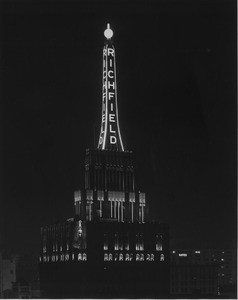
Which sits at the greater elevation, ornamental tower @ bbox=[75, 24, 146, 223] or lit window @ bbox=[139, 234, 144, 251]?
ornamental tower @ bbox=[75, 24, 146, 223]

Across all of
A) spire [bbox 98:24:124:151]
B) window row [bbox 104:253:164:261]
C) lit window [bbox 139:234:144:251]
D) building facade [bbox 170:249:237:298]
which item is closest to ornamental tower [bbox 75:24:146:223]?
spire [bbox 98:24:124:151]

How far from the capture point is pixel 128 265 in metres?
22.3

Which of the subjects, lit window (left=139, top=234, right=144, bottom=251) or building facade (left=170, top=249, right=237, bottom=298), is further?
lit window (left=139, top=234, right=144, bottom=251)

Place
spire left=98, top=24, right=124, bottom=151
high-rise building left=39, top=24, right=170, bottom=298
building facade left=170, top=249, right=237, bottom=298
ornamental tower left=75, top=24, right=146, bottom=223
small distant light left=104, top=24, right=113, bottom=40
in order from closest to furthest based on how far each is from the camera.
→ 1. small distant light left=104, top=24, right=113, bottom=40
2. building facade left=170, top=249, right=237, bottom=298
3. spire left=98, top=24, right=124, bottom=151
4. high-rise building left=39, top=24, right=170, bottom=298
5. ornamental tower left=75, top=24, right=146, bottom=223

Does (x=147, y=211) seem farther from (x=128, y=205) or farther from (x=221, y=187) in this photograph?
(x=221, y=187)

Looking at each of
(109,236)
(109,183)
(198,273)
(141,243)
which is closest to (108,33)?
(109,183)

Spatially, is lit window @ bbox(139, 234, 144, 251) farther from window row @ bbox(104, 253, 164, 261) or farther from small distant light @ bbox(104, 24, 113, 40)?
small distant light @ bbox(104, 24, 113, 40)

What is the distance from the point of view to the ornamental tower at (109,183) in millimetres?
22031

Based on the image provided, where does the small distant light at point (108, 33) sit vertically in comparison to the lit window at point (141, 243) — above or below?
above

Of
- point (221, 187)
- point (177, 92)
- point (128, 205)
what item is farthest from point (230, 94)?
point (128, 205)

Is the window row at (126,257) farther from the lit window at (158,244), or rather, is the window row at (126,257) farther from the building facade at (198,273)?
the building facade at (198,273)

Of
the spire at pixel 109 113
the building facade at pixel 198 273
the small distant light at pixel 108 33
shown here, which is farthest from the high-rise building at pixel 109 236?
the small distant light at pixel 108 33

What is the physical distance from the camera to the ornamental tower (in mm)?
22031

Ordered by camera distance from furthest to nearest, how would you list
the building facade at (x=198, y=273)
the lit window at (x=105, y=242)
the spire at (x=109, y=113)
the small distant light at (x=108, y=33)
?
the lit window at (x=105, y=242)
the spire at (x=109, y=113)
the building facade at (x=198, y=273)
the small distant light at (x=108, y=33)
